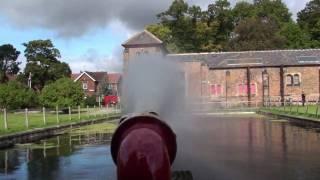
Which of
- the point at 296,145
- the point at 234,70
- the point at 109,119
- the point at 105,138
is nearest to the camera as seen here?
the point at 296,145

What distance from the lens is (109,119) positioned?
52.2 meters

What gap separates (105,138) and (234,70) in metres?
55.5

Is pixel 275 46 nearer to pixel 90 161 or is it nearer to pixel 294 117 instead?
pixel 294 117

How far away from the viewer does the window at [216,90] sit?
82.5 metres

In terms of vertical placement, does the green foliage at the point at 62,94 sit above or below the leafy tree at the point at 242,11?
below

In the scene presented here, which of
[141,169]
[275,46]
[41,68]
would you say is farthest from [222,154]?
[41,68]

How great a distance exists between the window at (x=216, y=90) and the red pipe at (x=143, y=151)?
75010 mm

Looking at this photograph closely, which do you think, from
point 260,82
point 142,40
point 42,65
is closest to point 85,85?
point 42,65

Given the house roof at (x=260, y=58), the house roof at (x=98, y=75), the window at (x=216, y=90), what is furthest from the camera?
the house roof at (x=98, y=75)

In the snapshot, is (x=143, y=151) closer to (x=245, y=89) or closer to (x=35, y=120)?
(x=35, y=120)

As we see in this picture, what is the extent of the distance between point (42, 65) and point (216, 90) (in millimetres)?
49487

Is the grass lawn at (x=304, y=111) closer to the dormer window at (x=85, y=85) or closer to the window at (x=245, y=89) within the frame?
the window at (x=245, y=89)

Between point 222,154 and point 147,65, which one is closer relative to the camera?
point 147,65

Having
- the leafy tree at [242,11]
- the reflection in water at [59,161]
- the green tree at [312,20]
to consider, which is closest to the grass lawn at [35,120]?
the reflection in water at [59,161]
